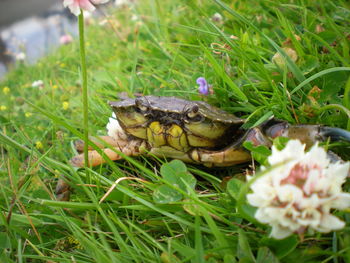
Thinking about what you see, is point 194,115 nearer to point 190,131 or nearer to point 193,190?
point 190,131

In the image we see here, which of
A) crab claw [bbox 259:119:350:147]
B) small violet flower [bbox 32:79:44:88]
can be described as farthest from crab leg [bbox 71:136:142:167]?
small violet flower [bbox 32:79:44:88]

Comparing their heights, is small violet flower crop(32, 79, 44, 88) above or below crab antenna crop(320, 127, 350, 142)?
below

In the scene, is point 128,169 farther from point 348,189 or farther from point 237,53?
point 348,189

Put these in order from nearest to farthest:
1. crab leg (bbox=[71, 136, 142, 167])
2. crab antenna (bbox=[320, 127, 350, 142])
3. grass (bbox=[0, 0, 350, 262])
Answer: grass (bbox=[0, 0, 350, 262]), crab antenna (bbox=[320, 127, 350, 142]), crab leg (bbox=[71, 136, 142, 167])

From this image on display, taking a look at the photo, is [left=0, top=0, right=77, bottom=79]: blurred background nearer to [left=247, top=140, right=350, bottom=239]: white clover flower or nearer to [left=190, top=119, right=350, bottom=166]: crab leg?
[left=190, top=119, right=350, bottom=166]: crab leg

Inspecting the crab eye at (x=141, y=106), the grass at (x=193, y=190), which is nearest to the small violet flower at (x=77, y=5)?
the grass at (x=193, y=190)

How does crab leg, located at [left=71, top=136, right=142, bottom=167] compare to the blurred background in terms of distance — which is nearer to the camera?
crab leg, located at [left=71, top=136, right=142, bottom=167]

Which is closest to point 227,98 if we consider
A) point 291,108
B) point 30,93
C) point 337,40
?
point 291,108
